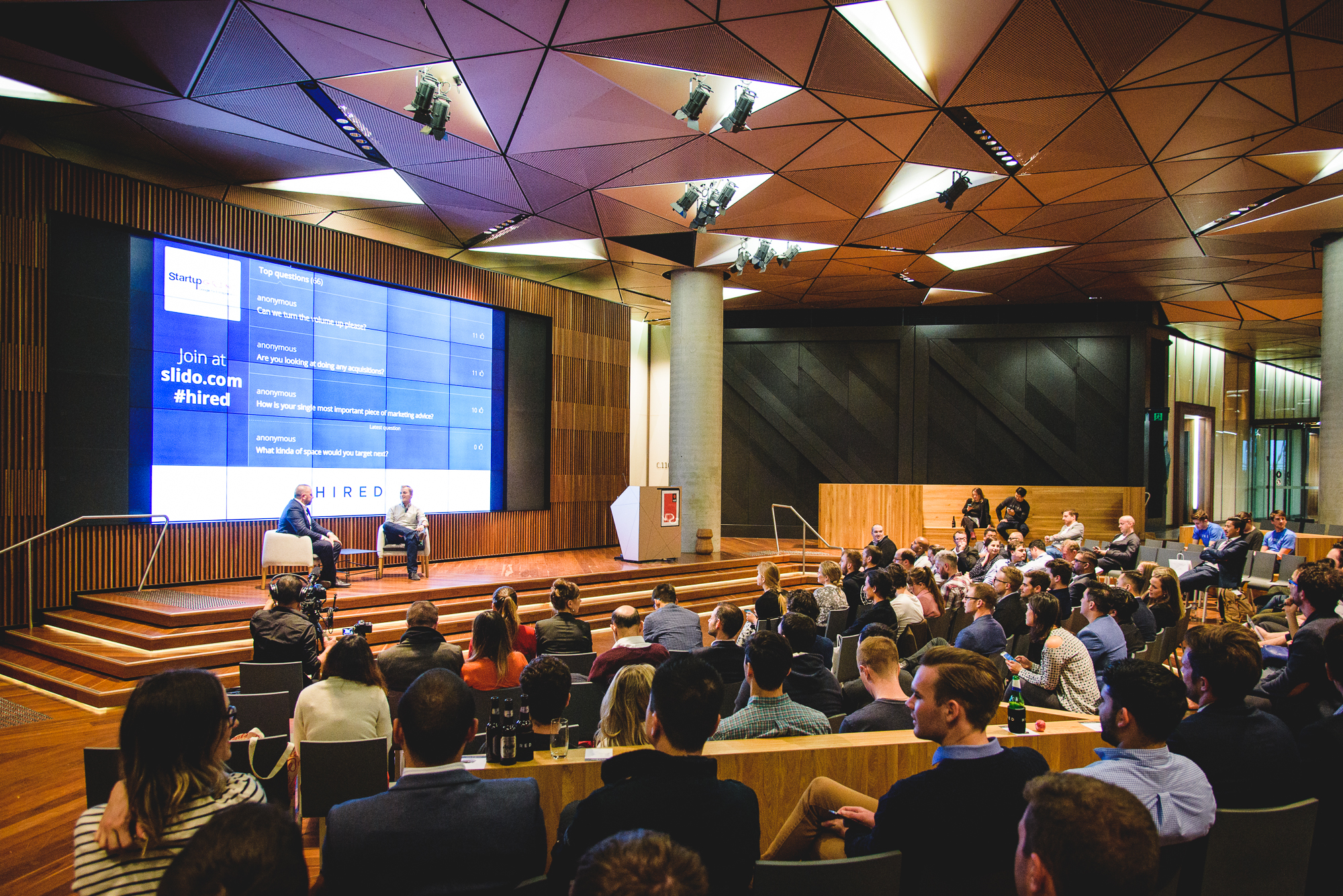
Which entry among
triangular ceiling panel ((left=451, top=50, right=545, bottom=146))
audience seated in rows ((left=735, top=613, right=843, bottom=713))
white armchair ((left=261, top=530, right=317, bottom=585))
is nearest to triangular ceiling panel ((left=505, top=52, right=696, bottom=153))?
triangular ceiling panel ((left=451, top=50, right=545, bottom=146))

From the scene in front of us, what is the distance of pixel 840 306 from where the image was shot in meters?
14.8

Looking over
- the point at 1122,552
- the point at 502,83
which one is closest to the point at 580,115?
the point at 502,83

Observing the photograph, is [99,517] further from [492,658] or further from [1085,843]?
[1085,843]

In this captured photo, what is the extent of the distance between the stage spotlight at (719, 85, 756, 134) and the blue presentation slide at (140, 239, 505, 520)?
17.9 feet

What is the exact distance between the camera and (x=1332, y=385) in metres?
9.43

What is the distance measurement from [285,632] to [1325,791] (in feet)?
15.2

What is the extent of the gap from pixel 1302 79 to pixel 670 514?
8092mm

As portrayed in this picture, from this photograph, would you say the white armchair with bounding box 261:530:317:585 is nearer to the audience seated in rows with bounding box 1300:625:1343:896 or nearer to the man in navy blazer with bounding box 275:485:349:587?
the man in navy blazer with bounding box 275:485:349:587

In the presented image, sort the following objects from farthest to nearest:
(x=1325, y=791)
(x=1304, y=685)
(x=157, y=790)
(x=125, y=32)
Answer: (x=125, y=32)
(x=1304, y=685)
(x=1325, y=791)
(x=157, y=790)

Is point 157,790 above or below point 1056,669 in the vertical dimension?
above

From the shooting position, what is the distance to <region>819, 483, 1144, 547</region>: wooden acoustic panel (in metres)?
13.3

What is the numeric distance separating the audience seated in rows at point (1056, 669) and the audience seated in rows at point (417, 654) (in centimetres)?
282

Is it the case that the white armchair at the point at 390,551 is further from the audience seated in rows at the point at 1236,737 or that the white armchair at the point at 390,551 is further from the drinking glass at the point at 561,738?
the audience seated in rows at the point at 1236,737

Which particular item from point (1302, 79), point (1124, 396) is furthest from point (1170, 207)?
point (1124, 396)
